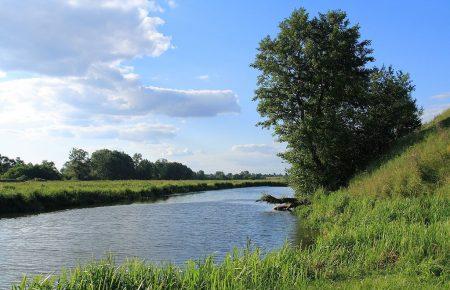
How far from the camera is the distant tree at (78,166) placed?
15400 centimetres

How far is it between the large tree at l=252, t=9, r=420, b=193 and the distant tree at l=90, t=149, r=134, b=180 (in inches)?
4956

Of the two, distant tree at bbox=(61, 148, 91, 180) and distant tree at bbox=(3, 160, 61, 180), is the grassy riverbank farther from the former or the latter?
distant tree at bbox=(61, 148, 91, 180)

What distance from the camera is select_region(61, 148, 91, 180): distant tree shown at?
154m

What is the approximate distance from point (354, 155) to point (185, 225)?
17.1 meters

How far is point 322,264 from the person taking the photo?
38.6 ft

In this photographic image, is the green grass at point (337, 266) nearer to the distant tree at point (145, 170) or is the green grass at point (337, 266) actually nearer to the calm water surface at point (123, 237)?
the calm water surface at point (123, 237)

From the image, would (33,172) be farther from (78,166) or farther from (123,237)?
(123,237)

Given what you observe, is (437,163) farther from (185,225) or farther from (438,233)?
(185,225)

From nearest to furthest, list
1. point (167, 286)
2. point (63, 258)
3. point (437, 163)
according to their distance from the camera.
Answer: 1. point (167, 286)
2. point (63, 258)
3. point (437, 163)

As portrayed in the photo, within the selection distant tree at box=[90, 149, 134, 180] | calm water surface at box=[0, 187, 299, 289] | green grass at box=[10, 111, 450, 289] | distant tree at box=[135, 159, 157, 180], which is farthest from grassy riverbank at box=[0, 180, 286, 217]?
distant tree at box=[135, 159, 157, 180]

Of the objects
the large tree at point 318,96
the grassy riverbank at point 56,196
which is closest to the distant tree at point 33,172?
the grassy riverbank at point 56,196

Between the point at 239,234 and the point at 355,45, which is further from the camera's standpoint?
the point at 355,45

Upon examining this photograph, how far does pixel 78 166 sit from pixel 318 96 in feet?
442

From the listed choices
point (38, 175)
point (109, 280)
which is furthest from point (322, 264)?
point (38, 175)
